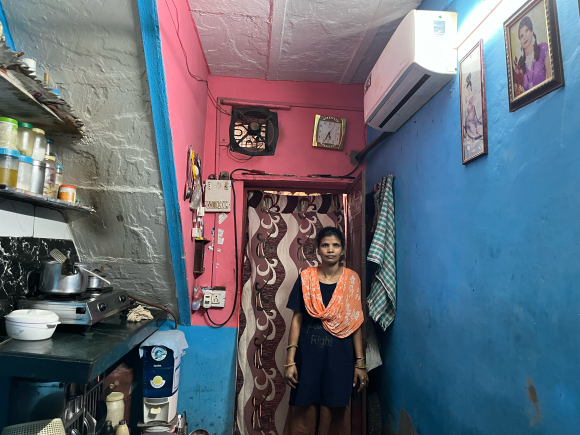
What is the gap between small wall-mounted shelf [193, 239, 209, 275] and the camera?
2.36 metres

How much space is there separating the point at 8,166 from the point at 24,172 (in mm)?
82

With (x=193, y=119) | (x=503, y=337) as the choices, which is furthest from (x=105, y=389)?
(x=503, y=337)

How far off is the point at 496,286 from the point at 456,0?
1.25 metres

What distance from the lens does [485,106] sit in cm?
127

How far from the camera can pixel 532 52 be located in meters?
1.04

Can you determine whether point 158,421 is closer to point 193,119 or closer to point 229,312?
point 229,312

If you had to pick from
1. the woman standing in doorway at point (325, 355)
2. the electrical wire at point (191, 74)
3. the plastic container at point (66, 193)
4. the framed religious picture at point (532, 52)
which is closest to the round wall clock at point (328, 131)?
the electrical wire at point (191, 74)

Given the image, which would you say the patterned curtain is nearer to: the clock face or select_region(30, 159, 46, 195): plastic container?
the clock face

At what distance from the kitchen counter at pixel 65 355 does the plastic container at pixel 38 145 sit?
72 centimetres

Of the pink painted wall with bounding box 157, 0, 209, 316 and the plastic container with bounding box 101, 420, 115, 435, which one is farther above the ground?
the pink painted wall with bounding box 157, 0, 209, 316

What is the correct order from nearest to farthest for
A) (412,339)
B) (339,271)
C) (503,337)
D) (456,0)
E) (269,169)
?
(503,337)
(456,0)
(412,339)
(339,271)
(269,169)

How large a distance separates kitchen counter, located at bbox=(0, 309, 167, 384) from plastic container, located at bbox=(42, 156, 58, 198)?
59 centimetres

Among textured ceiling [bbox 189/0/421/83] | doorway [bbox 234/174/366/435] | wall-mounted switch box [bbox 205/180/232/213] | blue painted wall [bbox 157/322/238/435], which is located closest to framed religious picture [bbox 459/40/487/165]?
textured ceiling [bbox 189/0/421/83]

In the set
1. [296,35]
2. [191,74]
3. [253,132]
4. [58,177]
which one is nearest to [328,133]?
[253,132]
